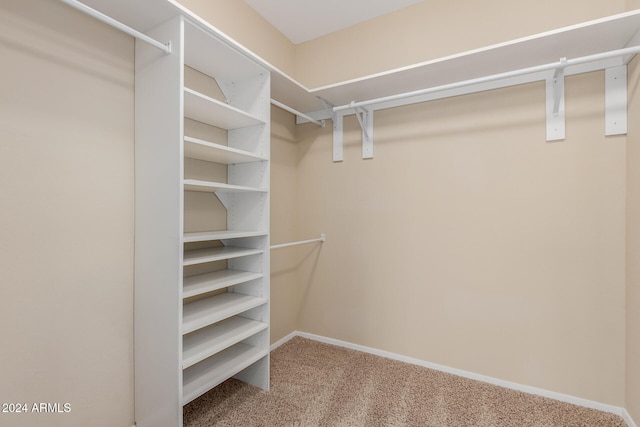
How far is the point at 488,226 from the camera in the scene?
1924 mm

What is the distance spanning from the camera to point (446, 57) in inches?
65.2

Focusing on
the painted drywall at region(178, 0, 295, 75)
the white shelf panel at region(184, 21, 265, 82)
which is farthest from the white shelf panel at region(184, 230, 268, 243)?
the painted drywall at region(178, 0, 295, 75)

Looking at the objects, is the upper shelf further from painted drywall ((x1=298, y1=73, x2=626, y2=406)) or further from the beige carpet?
the beige carpet

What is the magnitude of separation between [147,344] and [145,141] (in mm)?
1022

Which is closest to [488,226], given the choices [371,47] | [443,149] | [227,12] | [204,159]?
[443,149]

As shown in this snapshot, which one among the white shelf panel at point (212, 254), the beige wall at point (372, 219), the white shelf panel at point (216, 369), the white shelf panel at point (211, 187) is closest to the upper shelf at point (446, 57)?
the beige wall at point (372, 219)

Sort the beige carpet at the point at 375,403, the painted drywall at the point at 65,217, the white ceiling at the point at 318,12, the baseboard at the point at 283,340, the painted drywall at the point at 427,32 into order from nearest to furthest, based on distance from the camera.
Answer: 1. the painted drywall at the point at 65,217
2. the beige carpet at the point at 375,403
3. the painted drywall at the point at 427,32
4. the white ceiling at the point at 318,12
5. the baseboard at the point at 283,340

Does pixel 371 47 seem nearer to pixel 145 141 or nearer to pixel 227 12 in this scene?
pixel 227 12

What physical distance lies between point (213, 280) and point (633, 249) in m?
2.28

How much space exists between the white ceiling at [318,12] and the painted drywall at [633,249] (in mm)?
1449

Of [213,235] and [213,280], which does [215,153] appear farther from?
[213,280]

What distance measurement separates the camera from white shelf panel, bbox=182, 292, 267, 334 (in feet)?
4.70

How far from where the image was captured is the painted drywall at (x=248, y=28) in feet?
5.88

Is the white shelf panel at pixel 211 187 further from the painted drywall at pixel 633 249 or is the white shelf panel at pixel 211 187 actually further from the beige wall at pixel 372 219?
the painted drywall at pixel 633 249
